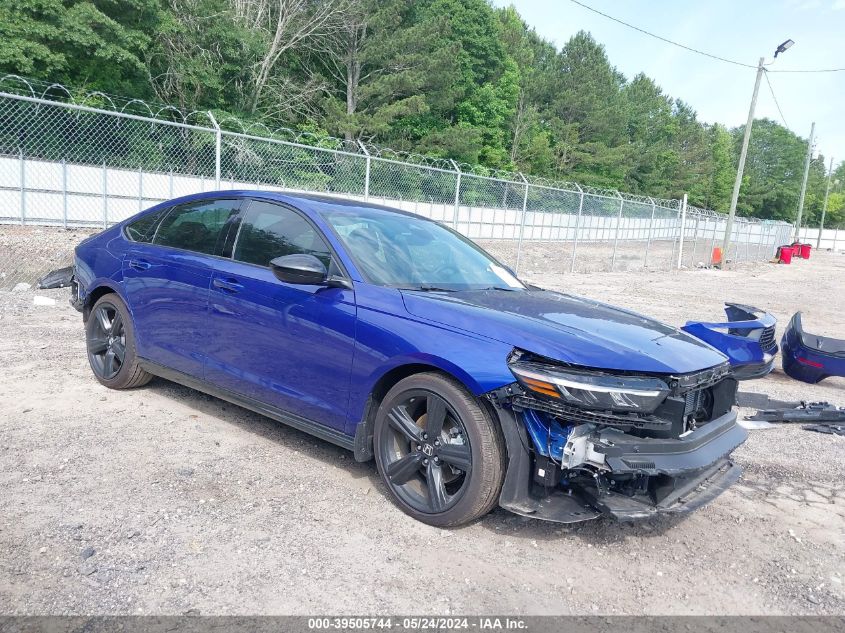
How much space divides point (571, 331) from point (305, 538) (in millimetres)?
1577

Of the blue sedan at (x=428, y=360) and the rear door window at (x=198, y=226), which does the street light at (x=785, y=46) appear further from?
the rear door window at (x=198, y=226)

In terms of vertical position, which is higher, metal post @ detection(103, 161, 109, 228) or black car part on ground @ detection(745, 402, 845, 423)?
metal post @ detection(103, 161, 109, 228)

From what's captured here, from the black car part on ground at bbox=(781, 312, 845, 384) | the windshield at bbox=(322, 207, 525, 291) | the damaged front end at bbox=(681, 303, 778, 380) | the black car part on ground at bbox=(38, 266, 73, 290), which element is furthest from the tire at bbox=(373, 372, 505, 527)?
the black car part on ground at bbox=(38, 266, 73, 290)

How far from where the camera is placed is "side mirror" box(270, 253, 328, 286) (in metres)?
3.34

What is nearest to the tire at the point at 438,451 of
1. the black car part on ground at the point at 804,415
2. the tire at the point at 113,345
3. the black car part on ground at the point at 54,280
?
the tire at the point at 113,345

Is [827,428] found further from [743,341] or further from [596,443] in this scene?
[596,443]

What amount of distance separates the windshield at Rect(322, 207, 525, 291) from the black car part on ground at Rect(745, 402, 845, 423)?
2562mm

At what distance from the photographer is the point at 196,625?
2.29 m

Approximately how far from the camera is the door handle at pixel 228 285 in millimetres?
3849

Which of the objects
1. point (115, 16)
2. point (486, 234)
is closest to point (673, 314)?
point (486, 234)

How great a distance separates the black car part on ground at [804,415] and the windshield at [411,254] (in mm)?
2562

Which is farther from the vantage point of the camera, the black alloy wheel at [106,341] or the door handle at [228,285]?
the black alloy wheel at [106,341]

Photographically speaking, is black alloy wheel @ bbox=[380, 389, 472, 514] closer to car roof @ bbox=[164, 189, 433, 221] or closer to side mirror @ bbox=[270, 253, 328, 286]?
side mirror @ bbox=[270, 253, 328, 286]

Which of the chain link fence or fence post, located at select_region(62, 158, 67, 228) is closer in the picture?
the chain link fence
